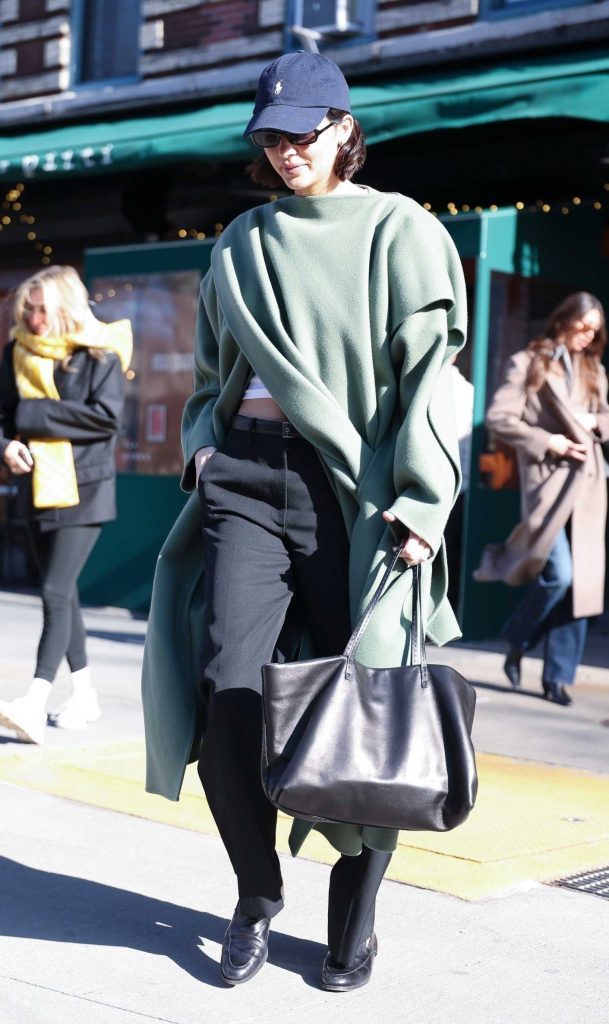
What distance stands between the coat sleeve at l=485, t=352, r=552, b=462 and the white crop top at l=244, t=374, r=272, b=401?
400 centimetres

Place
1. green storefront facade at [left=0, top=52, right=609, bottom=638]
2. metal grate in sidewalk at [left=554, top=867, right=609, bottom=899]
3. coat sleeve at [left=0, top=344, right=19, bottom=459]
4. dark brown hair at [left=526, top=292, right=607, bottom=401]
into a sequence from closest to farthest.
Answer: metal grate in sidewalk at [left=554, top=867, right=609, bottom=899]
coat sleeve at [left=0, top=344, right=19, bottom=459]
dark brown hair at [left=526, top=292, right=607, bottom=401]
green storefront facade at [left=0, top=52, right=609, bottom=638]

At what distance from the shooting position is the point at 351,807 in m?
2.80

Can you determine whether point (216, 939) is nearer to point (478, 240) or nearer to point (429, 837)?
point (429, 837)

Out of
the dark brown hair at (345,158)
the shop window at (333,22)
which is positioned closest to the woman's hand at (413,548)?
the dark brown hair at (345,158)

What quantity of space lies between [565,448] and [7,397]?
266 centimetres

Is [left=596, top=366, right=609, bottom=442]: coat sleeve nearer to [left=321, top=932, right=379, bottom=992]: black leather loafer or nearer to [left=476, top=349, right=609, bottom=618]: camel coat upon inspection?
[left=476, top=349, right=609, bottom=618]: camel coat

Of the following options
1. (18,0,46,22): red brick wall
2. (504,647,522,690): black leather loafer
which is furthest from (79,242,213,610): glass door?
(18,0,46,22): red brick wall

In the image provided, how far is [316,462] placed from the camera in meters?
3.11

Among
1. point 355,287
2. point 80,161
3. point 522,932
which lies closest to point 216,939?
point 522,932

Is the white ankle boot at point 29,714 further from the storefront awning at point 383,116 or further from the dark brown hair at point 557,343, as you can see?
the storefront awning at point 383,116

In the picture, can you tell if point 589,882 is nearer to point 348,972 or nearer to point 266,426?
point 348,972

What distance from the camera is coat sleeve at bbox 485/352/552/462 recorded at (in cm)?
706

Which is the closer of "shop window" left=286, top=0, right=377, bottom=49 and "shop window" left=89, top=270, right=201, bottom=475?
"shop window" left=89, top=270, right=201, bottom=475

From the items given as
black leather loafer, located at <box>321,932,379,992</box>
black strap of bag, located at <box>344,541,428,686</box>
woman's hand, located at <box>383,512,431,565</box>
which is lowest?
black leather loafer, located at <box>321,932,379,992</box>
